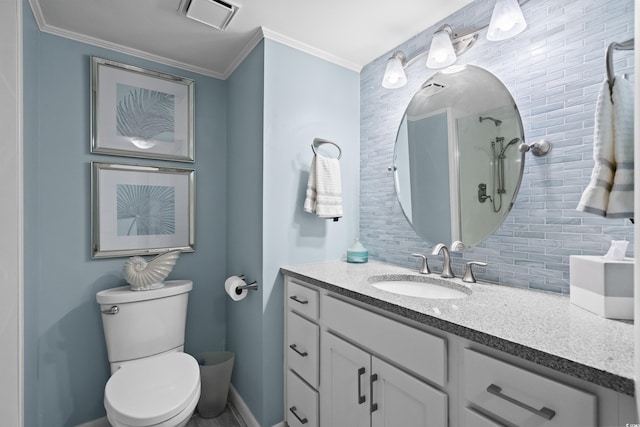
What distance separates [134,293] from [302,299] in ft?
3.08

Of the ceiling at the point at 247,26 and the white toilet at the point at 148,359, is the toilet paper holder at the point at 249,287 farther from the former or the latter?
the ceiling at the point at 247,26

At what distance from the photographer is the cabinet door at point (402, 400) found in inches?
35.1

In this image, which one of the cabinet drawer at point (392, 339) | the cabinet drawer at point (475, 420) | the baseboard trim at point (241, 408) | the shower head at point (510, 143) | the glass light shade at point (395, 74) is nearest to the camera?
the cabinet drawer at point (475, 420)

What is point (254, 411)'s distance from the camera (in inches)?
67.5

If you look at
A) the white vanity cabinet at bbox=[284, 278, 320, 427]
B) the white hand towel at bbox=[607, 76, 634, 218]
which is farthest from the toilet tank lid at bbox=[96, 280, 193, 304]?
the white hand towel at bbox=[607, 76, 634, 218]

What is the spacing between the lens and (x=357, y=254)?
1814 millimetres

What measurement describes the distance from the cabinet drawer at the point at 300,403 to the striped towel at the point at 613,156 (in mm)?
1326

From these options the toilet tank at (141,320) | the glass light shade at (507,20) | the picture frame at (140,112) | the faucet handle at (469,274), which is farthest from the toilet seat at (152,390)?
the glass light shade at (507,20)

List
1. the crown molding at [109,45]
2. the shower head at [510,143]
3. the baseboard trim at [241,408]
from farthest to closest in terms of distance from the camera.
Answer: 1. the baseboard trim at [241,408]
2. the crown molding at [109,45]
3. the shower head at [510,143]

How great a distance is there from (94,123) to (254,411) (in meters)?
1.90

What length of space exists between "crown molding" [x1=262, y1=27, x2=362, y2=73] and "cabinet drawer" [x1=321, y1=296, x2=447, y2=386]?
4.66ft

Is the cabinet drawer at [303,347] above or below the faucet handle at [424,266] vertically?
below

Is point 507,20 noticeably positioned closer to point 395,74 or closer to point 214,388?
point 395,74

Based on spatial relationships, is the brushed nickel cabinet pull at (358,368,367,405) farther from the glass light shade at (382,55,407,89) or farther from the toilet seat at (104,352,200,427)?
the glass light shade at (382,55,407,89)
